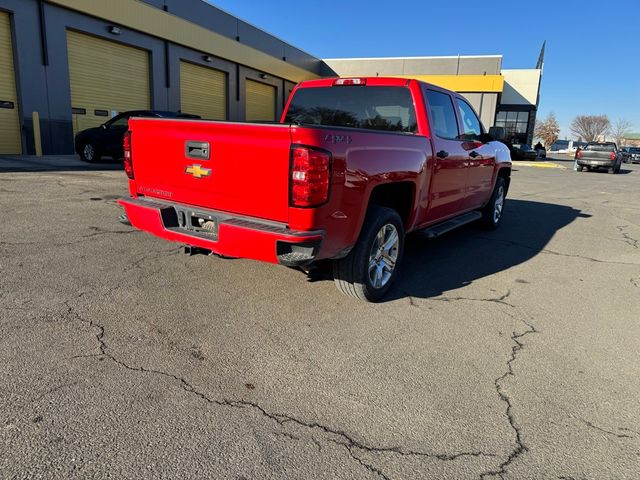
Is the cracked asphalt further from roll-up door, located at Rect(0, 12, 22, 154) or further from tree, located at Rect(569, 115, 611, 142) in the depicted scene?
tree, located at Rect(569, 115, 611, 142)

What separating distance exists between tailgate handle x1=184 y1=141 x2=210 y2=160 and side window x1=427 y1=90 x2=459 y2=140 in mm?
2507

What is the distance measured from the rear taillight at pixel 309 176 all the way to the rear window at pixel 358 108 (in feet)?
6.34

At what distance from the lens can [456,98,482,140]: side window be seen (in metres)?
5.91

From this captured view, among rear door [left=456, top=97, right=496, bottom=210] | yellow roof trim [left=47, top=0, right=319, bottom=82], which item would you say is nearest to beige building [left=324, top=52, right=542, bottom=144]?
yellow roof trim [left=47, top=0, right=319, bottom=82]

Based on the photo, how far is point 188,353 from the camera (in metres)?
3.10

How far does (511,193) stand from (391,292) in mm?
10540

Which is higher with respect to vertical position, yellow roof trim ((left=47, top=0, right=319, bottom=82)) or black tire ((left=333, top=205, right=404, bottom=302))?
yellow roof trim ((left=47, top=0, right=319, bottom=82))

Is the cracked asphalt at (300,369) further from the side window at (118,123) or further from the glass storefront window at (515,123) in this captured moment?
the glass storefront window at (515,123)

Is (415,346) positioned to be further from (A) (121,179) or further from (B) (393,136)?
(A) (121,179)

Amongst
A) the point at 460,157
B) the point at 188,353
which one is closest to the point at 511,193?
the point at 460,157

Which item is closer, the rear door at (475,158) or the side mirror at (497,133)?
the rear door at (475,158)

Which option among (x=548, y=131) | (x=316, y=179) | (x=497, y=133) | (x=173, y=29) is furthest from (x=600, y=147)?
(x=548, y=131)

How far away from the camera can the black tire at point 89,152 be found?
14664 mm

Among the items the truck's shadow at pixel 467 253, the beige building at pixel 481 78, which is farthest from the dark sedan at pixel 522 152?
the truck's shadow at pixel 467 253
